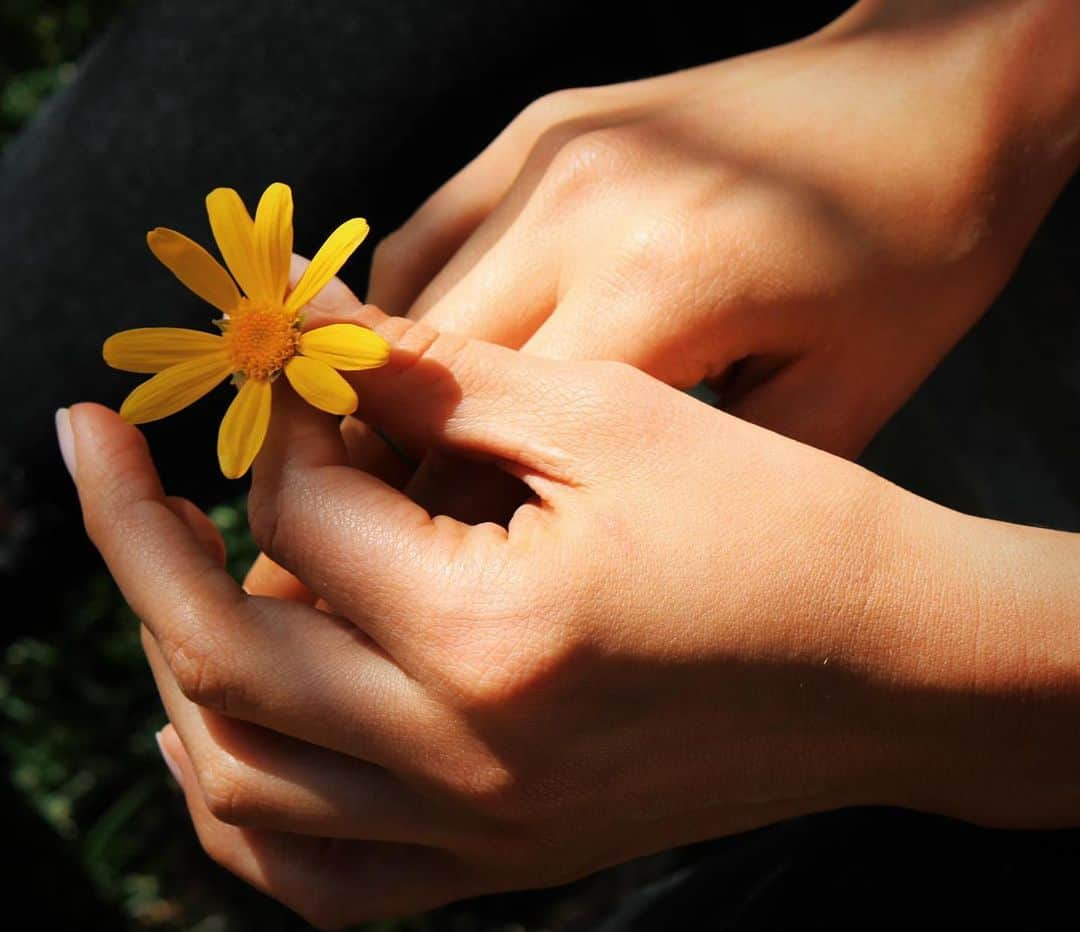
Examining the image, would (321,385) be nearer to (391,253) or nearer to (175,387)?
(175,387)

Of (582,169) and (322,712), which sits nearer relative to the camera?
(322,712)

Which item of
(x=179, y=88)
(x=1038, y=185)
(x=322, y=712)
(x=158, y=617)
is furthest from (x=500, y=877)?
(x=179, y=88)

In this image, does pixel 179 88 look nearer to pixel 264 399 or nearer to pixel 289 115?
pixel 289 115

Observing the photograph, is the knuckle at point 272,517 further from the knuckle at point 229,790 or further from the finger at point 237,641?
the knuckle at point 229,790

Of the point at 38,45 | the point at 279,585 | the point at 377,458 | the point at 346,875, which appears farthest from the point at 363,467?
the point at 38,45

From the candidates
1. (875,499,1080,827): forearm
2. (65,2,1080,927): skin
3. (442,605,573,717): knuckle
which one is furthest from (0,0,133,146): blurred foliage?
(875,499,1080,827): forearm

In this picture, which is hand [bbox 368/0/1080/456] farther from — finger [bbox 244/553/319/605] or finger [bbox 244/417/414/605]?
finger [bbox 244/553/319/605]
